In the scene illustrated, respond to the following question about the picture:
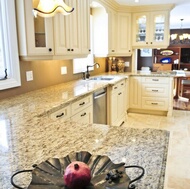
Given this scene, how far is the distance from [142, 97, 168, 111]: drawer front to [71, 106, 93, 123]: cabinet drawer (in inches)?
91.3

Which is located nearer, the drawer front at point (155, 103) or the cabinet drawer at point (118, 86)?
the cabinet drawer at point (118, 86)

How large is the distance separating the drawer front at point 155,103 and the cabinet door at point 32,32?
116 inches

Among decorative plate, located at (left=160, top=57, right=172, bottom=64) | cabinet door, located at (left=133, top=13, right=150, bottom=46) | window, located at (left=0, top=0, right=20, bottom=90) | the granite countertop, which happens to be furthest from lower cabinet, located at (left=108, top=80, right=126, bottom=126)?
decorative plate, located at (left=160, top=57, right=172, bottom=64)

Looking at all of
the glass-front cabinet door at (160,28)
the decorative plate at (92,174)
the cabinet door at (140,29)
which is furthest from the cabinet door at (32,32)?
the glass-front cabinet door at (160,28)

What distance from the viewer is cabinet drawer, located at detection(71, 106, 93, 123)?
2558mm

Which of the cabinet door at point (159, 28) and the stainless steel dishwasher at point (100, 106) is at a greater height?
the cabinet door at point (159, 28)

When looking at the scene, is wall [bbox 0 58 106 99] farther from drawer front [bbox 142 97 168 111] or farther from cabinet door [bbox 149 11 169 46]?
cabinet door [bbox 149 11 169 46]

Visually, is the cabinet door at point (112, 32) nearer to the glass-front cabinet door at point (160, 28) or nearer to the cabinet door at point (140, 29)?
the cabinet door at point (140, 29)

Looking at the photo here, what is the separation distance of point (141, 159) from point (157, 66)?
10272 mm

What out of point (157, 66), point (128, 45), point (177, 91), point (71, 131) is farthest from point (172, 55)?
point (71, 131)

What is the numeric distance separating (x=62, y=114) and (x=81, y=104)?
46 cm

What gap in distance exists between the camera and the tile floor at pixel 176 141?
2457 millimetres

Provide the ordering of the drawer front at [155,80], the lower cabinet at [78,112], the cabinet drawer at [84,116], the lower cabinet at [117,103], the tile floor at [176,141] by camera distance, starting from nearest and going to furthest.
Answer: the lower cabinet at [78,112] → the tile floor at [176,141] → the cabinet drawer at [84,116] → the lower cabinet at [117,103] → the drawer front at [155,80]

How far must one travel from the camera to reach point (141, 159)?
1.01m
